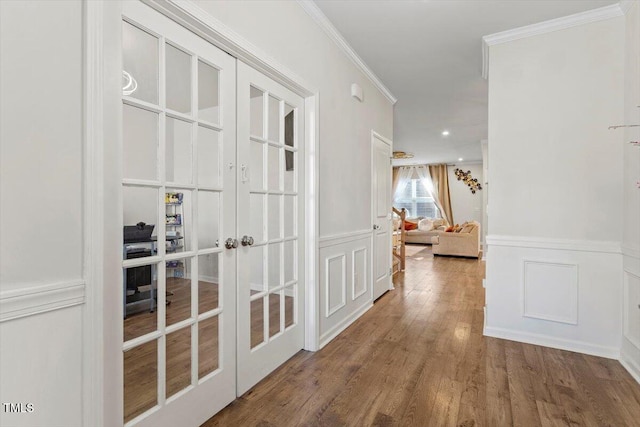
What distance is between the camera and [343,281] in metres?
3.08

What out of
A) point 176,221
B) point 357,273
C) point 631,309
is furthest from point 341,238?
point 631,309

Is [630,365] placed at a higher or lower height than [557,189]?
lower

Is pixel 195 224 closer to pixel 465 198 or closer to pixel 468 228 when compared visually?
pixel 468 228

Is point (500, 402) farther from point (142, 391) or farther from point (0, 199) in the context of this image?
point (0, 199)

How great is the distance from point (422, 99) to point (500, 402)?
3946 millimetres

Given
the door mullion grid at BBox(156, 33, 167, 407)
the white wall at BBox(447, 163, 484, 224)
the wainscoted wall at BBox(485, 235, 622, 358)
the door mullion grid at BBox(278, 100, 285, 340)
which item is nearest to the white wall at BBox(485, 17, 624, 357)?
the wainscoted wall at BBox(485, 235, 622, 358)

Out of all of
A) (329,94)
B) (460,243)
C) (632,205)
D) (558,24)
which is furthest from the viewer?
(460,243)

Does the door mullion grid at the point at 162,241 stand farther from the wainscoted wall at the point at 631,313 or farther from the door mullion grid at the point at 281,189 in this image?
the wainscoted wall at the point at 631,313

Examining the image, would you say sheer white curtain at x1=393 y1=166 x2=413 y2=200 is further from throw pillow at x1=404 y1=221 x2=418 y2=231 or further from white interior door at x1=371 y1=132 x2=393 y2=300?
white interior door at x1=371 y1=132 x2=393 y2=300

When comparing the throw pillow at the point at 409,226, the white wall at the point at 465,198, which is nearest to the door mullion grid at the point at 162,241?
the throw pillow at the point at 409,226

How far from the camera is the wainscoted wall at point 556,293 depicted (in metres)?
2.55

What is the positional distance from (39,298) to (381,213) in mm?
3634

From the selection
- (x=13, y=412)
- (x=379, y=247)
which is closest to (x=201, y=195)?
(x=13, y=412)

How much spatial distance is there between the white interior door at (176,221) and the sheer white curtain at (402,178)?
427 inches
